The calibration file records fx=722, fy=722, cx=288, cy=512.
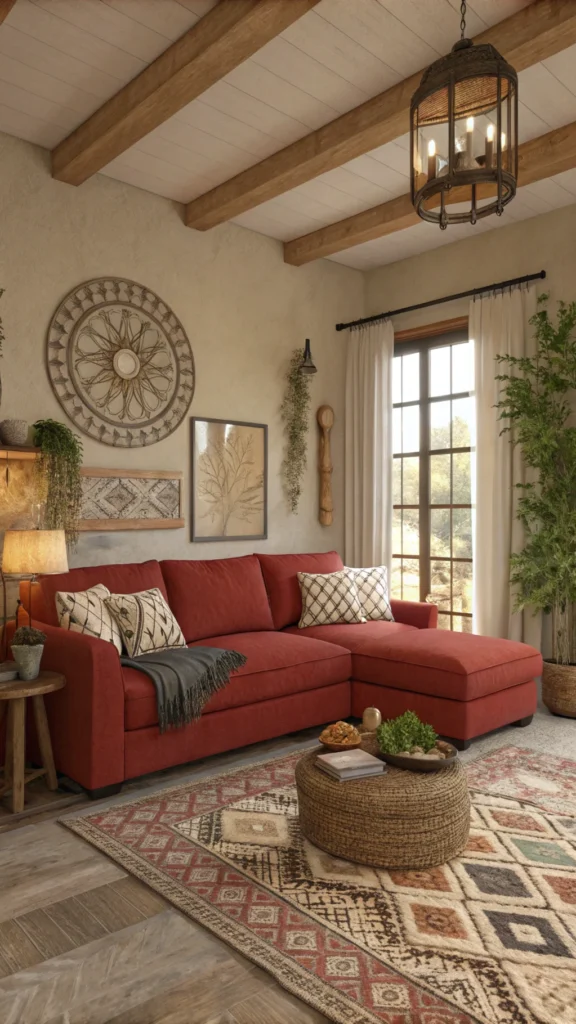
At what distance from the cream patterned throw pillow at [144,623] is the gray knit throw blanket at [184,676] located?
0.07 metres

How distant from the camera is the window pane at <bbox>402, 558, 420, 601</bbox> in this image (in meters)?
5.54

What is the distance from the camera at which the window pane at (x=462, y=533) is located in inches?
206

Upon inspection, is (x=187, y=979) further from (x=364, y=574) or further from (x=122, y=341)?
(x=122, y=341)

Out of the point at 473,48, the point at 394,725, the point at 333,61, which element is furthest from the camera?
the point at 333,61

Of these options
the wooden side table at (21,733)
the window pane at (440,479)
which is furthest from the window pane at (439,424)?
the wooden side table at (21,733)

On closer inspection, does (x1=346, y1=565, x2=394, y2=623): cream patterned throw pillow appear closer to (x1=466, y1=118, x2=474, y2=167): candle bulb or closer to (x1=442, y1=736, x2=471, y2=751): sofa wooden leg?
(x1=442, y1=736, x2=471, y2=751): sofa wooden leg

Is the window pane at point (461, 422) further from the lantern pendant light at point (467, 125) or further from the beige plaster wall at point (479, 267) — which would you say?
the lantern pendant light at point (467, 125)

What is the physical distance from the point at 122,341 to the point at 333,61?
1.94 meters

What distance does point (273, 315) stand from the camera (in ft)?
17.5

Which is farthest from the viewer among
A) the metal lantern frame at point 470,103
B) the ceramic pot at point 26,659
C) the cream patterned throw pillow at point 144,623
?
the cream patterned throw pillow at point 144,623

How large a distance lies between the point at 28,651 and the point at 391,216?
349 centimetres

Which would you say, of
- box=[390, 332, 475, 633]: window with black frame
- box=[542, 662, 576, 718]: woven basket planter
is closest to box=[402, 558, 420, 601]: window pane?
box=[390, 332, 475, 633]: window with black frame

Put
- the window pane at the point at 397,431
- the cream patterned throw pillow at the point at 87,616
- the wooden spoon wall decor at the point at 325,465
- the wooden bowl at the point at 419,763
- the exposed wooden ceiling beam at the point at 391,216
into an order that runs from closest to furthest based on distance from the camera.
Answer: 1. the wooden bowl at the point at 419,763
2. the cream patterned throw pillow at the point at 87,616
3. the exposed wooden ceiling beam at the point at 391,216
4. the wooden spoon wall decor at the point at 325,465
5. the window pane at the point at 397,431

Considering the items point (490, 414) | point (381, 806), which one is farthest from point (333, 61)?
point (381, 806)
